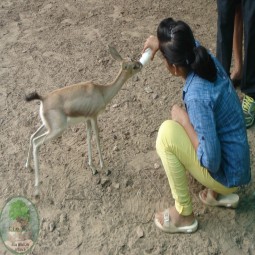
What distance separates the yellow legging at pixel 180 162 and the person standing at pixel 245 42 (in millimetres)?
1120

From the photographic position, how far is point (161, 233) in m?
2.78

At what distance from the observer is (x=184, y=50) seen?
7.33ft

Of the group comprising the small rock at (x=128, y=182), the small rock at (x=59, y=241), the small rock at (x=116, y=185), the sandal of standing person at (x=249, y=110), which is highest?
the small rock at (x=59, y=241)

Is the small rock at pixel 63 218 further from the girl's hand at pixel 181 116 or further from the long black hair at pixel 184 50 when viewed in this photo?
the long black hair at pixel 184 50

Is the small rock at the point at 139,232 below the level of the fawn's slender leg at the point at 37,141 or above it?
below

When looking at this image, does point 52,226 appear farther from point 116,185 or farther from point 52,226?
point 116,185

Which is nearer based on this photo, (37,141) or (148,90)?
(37,141)

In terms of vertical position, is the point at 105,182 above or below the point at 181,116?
below

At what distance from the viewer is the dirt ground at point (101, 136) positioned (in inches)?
109

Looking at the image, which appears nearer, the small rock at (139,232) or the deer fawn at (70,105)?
the small rock at (139,232)

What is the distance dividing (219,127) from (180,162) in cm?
33

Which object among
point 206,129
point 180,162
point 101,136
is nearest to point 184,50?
point 206,129

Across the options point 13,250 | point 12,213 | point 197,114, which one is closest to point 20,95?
point 12,213

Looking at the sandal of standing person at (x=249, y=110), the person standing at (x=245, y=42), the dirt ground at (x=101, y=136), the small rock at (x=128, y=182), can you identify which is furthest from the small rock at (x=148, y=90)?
the small rock at (x=128, y=182)
